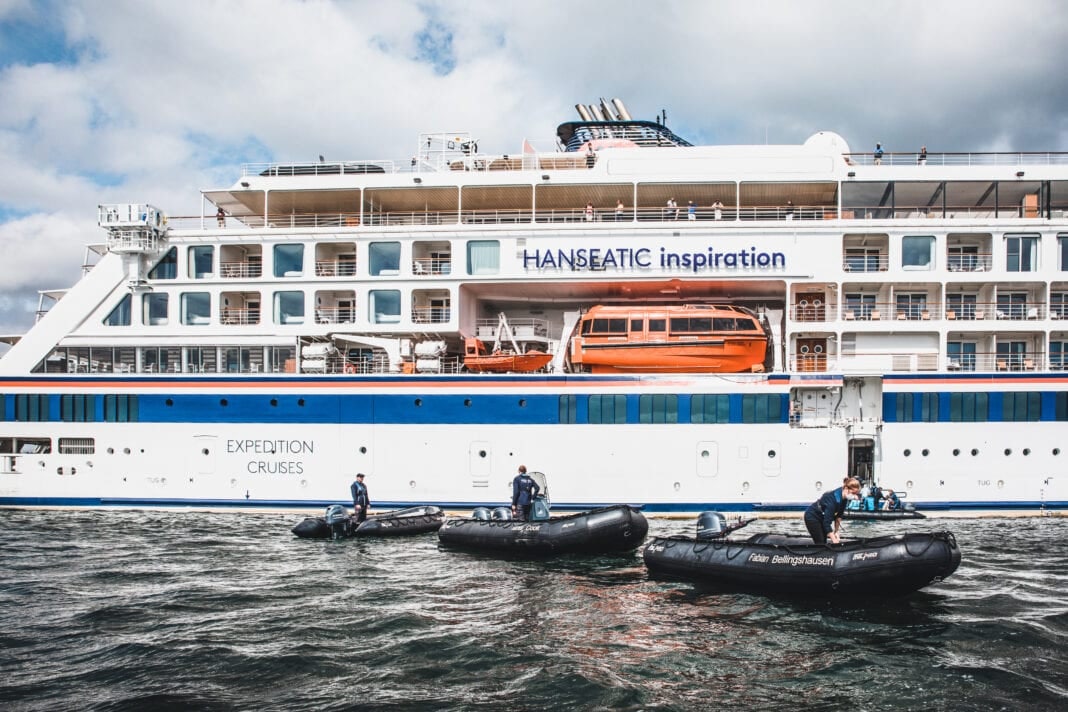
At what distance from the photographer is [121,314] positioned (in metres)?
21.9

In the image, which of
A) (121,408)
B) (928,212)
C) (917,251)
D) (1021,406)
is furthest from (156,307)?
(1021,406)

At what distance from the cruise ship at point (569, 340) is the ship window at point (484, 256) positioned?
0.21 ft

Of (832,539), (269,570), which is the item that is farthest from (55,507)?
(832,539)

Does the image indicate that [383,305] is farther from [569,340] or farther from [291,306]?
[569,340]

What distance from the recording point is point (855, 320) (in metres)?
20.1

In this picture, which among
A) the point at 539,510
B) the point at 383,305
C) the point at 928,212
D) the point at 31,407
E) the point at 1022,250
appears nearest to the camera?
the point at 539,510

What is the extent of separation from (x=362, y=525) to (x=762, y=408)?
31.5ft

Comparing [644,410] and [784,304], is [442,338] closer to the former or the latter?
[644,410]

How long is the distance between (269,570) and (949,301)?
17711 mm

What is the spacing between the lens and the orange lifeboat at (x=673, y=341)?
19.1 m

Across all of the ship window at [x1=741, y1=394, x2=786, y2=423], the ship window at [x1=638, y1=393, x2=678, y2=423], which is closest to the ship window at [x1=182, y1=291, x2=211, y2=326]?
the ship window at [x1=638, y1=393, x2=678, y2=423]

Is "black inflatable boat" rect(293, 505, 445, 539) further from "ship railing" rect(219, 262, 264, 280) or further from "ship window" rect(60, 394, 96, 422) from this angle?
"ship railing" rect(219, 262, 264, 280)

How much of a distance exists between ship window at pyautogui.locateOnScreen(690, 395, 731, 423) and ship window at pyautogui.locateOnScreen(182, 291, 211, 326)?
13.3 meters

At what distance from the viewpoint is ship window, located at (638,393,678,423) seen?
741 inches
